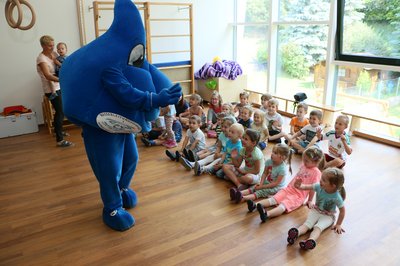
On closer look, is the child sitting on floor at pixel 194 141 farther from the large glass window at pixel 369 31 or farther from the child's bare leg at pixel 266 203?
the large glass window at pixel 369 31

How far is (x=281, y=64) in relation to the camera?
608cm

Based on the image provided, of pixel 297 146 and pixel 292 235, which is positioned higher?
pixel 297 146

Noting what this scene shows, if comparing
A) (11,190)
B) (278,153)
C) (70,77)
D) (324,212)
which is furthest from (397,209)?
(11,190)

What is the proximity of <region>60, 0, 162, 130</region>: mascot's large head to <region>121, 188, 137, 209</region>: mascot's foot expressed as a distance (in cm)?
78

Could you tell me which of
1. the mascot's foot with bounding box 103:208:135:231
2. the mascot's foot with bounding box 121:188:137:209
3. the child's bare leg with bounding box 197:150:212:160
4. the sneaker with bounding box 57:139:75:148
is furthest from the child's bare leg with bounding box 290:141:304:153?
the sneaker with bounding box 57:139:75:148

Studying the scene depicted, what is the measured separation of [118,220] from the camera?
8.32 feet

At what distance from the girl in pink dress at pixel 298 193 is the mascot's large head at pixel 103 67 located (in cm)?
130

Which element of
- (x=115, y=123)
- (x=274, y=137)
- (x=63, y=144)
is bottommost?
(x=63, y=144)

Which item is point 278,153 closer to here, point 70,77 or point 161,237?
point 161,237

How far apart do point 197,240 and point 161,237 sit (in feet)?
0.86

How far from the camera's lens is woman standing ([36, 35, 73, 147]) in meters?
4.07

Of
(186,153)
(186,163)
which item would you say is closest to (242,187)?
(186,163)

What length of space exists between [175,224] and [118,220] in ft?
1.39

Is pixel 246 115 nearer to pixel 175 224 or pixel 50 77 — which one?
pixel 175 224
